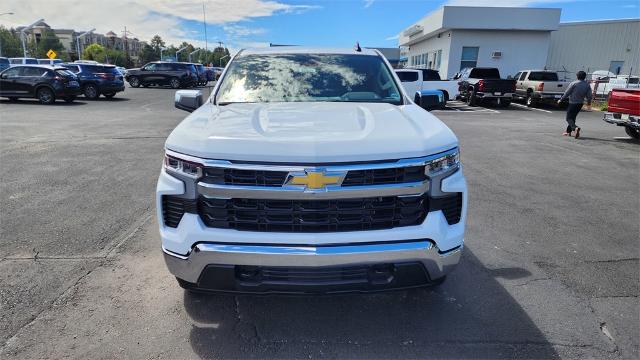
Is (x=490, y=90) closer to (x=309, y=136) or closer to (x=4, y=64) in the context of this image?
(x=309, y=136)

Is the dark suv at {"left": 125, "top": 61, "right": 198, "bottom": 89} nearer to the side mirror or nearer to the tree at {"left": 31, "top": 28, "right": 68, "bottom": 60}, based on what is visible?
the side mirror

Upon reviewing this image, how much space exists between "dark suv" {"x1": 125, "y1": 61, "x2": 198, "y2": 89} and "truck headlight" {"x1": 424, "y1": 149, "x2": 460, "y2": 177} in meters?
32.9

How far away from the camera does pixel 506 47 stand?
31875 millimetres

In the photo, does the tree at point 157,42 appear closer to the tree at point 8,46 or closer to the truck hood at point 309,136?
the tree at point 8,46

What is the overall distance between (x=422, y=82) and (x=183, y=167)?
18.6 m

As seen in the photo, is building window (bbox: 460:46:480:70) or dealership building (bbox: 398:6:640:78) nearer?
dealership building (bbox: 398:6:640:78)

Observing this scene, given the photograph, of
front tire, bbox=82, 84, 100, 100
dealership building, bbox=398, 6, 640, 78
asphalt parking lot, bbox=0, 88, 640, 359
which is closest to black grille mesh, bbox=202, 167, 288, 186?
asphalt parking lot, bbox=0, 88, 640, 359

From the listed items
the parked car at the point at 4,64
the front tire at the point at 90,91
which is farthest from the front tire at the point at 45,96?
the parked car at the point at 4,64

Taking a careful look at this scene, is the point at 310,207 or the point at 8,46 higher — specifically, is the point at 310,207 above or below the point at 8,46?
below

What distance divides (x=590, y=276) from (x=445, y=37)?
3305 centimetres

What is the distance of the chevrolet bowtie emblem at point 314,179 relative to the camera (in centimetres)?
237

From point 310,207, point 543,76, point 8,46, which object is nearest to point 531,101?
point 543,76

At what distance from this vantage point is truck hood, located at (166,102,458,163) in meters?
2.39

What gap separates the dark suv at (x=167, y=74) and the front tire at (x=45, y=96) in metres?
14.5
